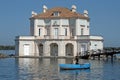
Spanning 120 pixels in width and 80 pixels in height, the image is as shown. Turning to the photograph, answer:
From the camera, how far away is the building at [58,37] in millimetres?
98688

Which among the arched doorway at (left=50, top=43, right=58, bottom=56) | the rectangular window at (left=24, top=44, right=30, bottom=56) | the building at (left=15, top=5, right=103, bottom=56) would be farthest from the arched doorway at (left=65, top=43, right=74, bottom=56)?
the rectangular window at (left=24, top=44, right=30, bottom=56)

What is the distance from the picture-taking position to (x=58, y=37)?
99.4 metres

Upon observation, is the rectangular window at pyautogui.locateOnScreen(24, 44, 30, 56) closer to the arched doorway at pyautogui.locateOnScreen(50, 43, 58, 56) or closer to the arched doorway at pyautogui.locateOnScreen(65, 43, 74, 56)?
the arched doorway at pyautogui.locateOnScreen(50, 43, 58, 56)

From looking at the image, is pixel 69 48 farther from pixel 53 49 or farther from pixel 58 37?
pixel 58 37

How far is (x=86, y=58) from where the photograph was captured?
299 feet

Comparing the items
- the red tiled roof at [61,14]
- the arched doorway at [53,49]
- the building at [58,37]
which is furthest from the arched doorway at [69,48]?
the red tiled roof at [61,14]

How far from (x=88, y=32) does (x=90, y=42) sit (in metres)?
8.48

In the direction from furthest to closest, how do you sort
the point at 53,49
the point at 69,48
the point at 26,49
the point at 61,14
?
1. the point at 61,14
2. the point at 69,48
3. the point at 53,49
4. the point at 26,49

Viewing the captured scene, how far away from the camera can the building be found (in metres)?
98.7

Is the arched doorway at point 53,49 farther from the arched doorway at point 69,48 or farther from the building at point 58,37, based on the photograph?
the arched doorway at point 69,48

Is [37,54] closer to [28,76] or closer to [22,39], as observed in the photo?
[22,39]

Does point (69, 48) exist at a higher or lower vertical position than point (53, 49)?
higher

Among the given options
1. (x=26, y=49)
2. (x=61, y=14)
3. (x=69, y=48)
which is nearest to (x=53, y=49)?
(x=69, y=48)

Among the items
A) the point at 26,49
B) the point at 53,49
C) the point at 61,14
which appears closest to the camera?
the point at 26,49
